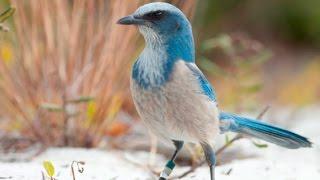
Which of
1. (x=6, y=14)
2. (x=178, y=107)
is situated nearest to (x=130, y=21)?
(x=178, y=107)

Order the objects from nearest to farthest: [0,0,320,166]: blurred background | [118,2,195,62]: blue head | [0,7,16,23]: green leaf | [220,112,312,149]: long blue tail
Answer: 1. [0,7,16,23]: green leaf
2. [118,2,195,62]: blue head
3. [220,112,312,149]: long blue tail
4. [0,0,320,166]: blurred background

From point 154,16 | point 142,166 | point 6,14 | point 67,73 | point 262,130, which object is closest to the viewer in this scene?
point 6,14

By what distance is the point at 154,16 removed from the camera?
3.38m

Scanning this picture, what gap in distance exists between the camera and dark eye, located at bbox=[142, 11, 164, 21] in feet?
11.0

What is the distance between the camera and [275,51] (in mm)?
9219

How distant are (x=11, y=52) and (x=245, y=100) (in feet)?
5.46

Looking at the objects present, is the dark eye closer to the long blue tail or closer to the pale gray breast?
the pale gray breast

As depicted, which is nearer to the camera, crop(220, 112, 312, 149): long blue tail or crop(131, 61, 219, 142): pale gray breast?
crop(131, 61, 219, 142): pale gray breast

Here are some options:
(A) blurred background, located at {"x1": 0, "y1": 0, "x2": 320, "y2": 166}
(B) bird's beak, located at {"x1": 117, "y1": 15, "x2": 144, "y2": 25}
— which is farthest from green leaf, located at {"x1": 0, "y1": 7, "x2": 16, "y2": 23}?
(A) blurred background, located at {"x1": 0, "y1": 0, "x2": 320, "y2": 166}

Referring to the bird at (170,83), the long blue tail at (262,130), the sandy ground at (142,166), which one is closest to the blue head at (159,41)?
the bird at (170,83)

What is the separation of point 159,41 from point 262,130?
710mm

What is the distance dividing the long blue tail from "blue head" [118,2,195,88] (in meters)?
0.42

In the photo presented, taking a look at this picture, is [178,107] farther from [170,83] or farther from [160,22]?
[160,22]

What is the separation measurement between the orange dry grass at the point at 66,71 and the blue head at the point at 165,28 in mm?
980
